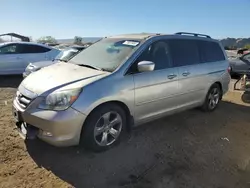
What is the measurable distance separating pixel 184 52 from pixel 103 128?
7.78 ft

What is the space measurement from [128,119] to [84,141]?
0.80 meters

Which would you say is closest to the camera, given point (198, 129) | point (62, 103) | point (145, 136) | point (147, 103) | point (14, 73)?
point (62, 103)

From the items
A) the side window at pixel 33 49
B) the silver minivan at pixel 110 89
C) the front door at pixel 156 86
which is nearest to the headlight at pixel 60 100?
the silver minivan at pixel 110 89

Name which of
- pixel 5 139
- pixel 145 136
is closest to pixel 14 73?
pixel 5 139

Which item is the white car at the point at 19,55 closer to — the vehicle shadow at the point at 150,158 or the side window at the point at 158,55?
the vehicle shadow at the point at 150,158

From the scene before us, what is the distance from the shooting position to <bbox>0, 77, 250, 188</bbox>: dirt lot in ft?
10.5

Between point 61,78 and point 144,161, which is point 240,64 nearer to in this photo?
point 144,161

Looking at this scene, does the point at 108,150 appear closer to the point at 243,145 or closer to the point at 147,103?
the point at 147,103

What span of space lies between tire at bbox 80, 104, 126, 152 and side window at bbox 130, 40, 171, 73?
91cm

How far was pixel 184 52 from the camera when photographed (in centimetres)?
513

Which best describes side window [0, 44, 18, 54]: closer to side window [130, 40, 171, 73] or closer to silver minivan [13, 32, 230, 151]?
silver minivan [13, 32, 230, 151]

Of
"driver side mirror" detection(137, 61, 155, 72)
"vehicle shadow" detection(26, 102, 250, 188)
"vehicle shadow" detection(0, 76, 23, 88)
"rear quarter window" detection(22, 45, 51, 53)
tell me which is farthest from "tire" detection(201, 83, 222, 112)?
"rear quarter window" detection(22, 45, 51, 53)

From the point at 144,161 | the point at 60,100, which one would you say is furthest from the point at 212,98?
the point at 60,100

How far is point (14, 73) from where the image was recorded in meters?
10.0
